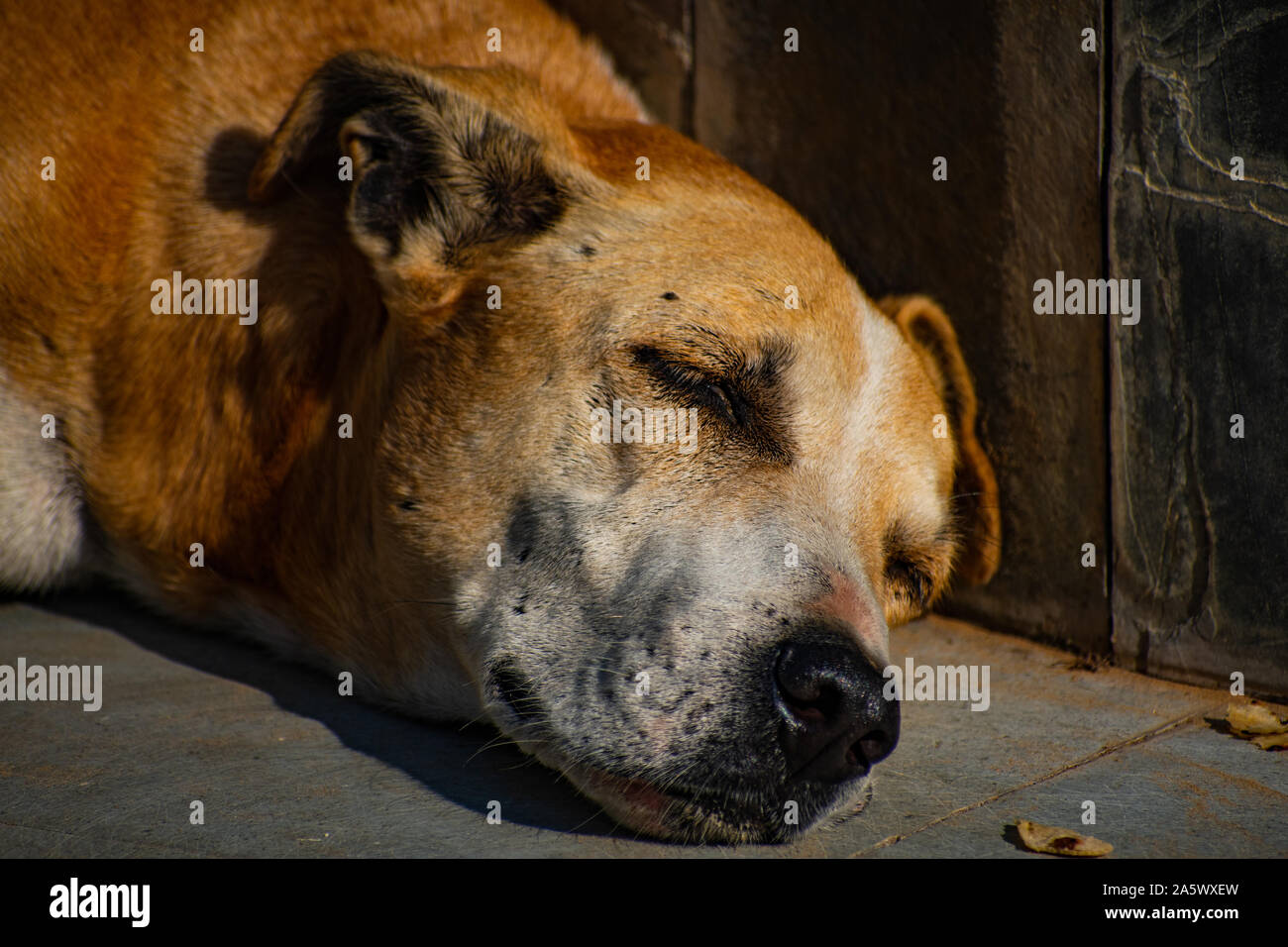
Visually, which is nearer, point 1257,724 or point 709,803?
point 709,803

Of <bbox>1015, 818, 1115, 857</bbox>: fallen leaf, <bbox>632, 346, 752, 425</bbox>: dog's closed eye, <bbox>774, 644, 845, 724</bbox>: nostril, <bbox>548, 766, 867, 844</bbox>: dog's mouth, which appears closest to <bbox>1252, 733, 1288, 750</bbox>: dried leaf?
<bbox>1015, 818, 1115, 857</bbox>: fallen leaf

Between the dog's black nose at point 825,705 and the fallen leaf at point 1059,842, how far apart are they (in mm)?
374

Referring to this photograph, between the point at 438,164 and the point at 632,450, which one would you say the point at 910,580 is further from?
the point at 438,164

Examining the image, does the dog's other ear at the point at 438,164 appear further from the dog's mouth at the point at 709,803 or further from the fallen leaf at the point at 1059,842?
the fallen leaf at the point at 1059,842

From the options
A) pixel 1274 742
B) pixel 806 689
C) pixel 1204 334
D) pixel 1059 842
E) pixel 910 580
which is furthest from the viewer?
pixel 910 580

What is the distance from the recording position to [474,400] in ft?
8.50

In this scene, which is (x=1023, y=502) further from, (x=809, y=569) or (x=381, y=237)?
(x=381, y=237)

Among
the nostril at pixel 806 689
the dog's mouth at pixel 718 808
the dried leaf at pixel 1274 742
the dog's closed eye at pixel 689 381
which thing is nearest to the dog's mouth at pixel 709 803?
the dog's mouth at pixel 718 808

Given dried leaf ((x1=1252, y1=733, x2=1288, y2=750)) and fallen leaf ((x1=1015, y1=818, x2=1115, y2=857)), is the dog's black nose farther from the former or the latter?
dried leaf ((x1=1252, y1=733, x2=1288, y2=750))

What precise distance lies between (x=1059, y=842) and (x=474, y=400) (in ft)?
4.84

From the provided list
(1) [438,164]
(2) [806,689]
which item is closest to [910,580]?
(2) [806,689]
